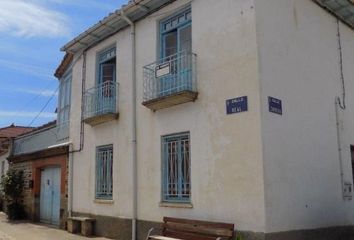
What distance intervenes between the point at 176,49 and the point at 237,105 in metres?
2.82

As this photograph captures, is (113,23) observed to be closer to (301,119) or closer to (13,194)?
(301,119)

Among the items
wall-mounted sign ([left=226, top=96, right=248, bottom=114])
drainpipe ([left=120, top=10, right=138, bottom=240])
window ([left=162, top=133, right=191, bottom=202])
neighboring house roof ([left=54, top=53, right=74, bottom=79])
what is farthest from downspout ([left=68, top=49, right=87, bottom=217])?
wall-mounted sign ([left=226, top=96, right=248, bottom=114])

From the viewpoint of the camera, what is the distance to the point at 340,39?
11.4 meters

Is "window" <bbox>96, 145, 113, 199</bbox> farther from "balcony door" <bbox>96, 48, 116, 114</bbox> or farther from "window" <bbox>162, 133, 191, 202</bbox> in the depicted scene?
"window" <bbox>162, 133, 191, 202</bbox>

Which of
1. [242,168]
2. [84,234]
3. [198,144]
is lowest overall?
[84,234]

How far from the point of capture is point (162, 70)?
10.4m

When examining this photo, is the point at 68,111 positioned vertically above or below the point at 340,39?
below

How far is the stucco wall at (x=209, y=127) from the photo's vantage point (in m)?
8.41

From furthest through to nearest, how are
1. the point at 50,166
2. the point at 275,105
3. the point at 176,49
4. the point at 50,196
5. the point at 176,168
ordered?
1. the point at 50,166
2. the point at 50,196
3. the point at 176,49
4. the point at 176,168
5. the point at 275,105

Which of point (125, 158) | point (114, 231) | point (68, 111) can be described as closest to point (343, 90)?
point (125, 158)

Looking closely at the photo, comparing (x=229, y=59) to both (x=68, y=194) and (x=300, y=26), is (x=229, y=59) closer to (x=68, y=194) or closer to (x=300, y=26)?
(x=300, y=26)

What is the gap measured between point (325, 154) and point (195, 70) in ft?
11.8

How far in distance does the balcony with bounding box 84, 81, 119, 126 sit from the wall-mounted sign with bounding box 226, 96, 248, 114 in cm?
420

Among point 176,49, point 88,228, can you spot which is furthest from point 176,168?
point 88,228
